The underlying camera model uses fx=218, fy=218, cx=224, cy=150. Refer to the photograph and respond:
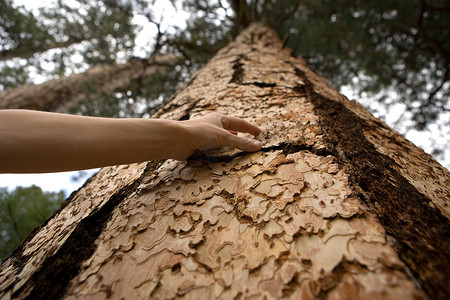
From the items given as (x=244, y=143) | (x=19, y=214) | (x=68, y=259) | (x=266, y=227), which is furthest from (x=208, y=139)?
(x=19, y=214)

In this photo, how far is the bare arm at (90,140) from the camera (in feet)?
1.61

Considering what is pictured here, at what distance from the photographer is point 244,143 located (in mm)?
701

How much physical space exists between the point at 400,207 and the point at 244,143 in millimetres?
431

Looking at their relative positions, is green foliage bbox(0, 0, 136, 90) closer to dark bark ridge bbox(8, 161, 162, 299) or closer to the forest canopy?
the forest canopy

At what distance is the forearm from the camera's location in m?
0.49

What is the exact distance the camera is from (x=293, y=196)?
52cm

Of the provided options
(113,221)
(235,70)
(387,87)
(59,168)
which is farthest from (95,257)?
(387,87)

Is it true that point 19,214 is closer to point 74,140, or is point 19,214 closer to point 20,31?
point 74,140

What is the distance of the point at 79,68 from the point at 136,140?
4.36m

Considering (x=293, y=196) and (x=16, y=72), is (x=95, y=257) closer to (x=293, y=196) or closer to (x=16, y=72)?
(x=293, y=196)

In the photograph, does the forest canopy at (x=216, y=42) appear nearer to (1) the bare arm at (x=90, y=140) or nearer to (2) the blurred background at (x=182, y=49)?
(2) the blurred background at (x=182, y=49)

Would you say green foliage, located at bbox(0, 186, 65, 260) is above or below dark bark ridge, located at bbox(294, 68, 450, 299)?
below

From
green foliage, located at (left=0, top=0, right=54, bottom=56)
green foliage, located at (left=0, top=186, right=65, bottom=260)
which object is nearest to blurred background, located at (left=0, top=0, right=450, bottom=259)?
green foliage, located at (left=0, top=0, right=54, bottom=56)

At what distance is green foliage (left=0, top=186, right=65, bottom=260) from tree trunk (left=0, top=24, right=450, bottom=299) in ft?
3.81
